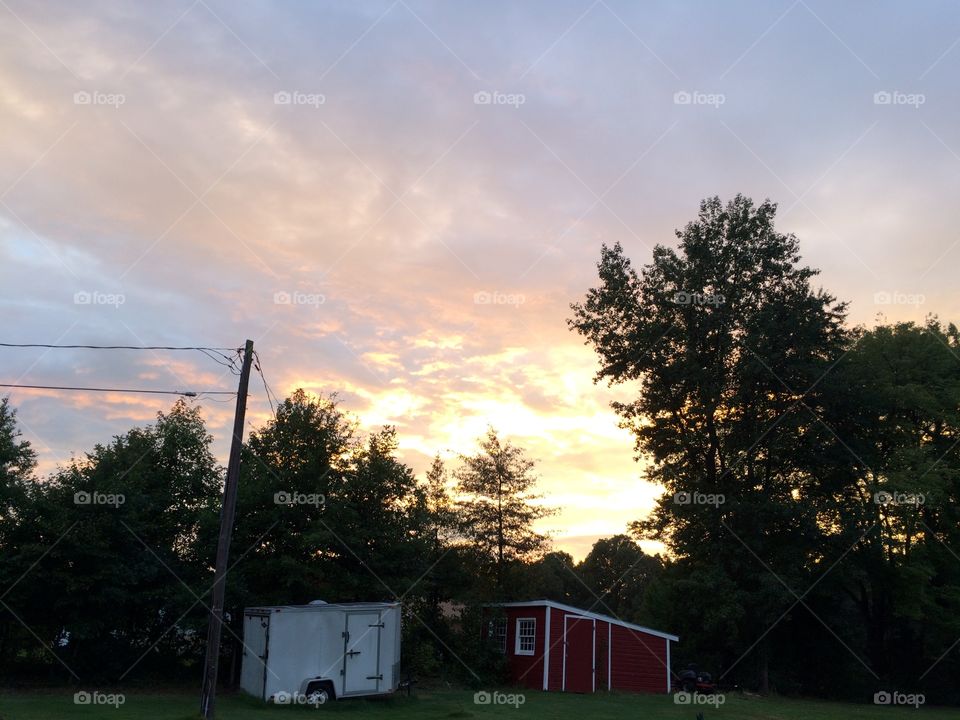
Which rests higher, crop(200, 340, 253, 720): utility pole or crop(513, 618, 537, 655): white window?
crop(200, 340, 253, 720): utility pole

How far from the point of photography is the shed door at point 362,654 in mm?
23500

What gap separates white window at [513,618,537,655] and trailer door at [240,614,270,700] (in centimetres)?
1380

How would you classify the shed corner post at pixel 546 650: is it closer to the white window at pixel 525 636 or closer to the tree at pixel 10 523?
the white window at pixel 525 636

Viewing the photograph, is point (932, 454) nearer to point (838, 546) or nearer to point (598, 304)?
point (838, 546)

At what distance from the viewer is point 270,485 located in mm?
31625

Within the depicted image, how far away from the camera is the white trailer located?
74.1 ft

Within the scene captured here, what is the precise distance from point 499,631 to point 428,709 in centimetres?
1151

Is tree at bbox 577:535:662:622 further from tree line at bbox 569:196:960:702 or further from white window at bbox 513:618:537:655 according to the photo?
white window at bbox 513:618:537:655

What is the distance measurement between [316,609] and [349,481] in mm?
9878

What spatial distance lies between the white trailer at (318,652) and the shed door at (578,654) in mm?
10743

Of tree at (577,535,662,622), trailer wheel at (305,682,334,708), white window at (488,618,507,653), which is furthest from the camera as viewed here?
tree at (577,535,662,622)

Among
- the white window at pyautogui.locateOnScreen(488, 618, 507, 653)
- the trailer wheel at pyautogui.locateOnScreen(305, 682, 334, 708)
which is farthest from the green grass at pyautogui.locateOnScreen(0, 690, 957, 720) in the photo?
the white window at pyautogui.locateOnScreen(488, 618, 507, 653)

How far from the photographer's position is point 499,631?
35.1m

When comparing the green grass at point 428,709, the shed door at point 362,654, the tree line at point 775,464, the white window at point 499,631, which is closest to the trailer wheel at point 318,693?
the green grass at point 428,709
